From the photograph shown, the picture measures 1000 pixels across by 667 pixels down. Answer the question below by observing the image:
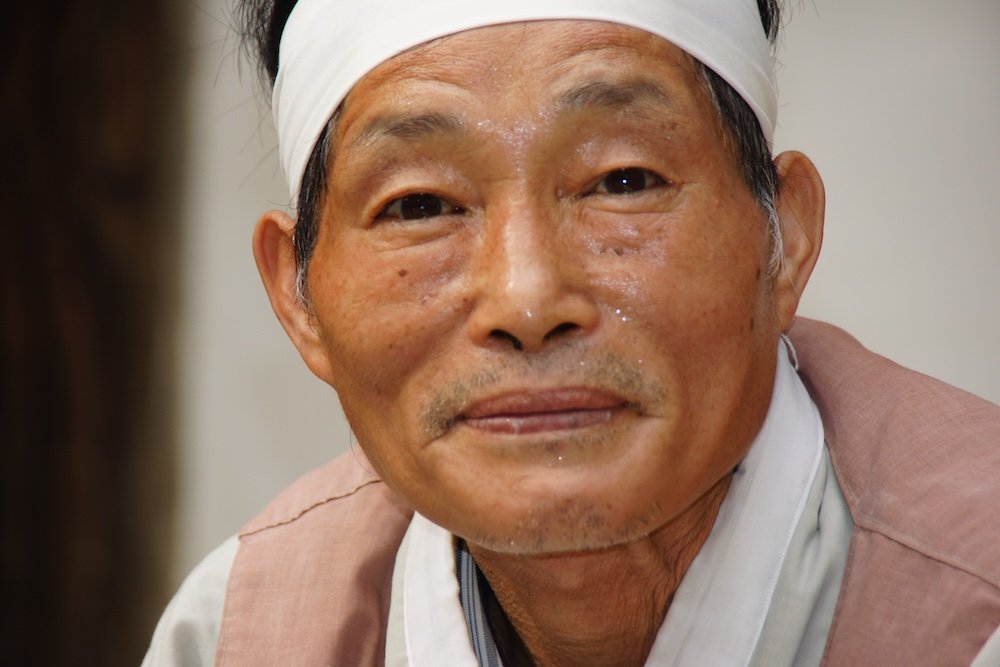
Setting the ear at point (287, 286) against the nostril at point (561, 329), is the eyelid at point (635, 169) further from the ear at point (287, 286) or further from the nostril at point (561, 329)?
the ear at point (287, 286)

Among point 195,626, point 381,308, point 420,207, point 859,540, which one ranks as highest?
point 420,207

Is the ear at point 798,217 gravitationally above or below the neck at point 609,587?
above

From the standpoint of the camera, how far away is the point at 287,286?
5.57ft

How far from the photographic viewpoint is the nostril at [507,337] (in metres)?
1.31

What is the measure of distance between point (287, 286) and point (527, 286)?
55 cm

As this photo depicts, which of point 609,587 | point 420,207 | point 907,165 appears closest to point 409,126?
point 420,207

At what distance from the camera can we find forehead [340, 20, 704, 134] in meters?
1.33

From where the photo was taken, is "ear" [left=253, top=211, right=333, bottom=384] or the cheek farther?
"ear" [left=253, top=211, right=333, bottom=384]

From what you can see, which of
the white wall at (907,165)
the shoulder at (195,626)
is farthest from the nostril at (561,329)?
the white wall at (907,165)

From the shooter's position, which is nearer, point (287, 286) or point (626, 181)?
point (626, 181)

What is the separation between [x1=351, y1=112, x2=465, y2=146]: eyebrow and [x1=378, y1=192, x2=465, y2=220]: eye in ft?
0.24

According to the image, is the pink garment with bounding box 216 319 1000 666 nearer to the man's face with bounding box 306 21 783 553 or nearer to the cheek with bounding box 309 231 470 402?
the man's face with bounding box 306 21 783 553

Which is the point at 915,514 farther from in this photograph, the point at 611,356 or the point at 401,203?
the point at 401,203

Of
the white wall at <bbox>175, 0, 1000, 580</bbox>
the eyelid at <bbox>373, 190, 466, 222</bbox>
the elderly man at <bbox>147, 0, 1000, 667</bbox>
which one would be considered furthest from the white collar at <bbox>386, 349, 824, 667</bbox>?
the white wall at <bbox>175, 0, 1000, 580</bbox>
